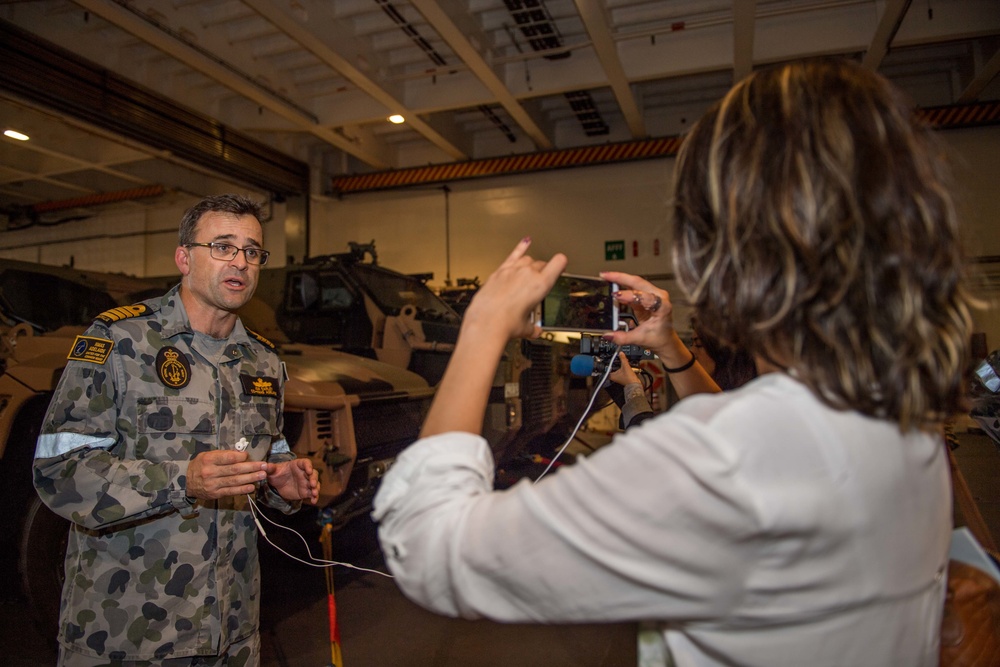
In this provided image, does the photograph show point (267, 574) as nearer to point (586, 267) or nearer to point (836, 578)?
point (836, 578)

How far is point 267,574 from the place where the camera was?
4.20 metres

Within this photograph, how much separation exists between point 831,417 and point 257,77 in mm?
8451

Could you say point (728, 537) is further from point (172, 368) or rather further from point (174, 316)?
point (174, 316)

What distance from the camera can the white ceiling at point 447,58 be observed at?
6.55 meters

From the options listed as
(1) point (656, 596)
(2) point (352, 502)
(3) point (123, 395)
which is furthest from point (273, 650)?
(1) point (656, 596)

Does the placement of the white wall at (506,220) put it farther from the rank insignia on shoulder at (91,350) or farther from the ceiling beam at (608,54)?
the rank insignia on shoulder at (91,350)

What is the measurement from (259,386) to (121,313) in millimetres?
464

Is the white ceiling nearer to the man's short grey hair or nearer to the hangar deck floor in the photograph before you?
the man's short grey hair

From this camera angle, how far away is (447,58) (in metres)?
8.16

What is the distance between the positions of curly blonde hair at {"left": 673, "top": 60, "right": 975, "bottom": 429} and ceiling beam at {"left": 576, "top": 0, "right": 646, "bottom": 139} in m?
Answer: 6.06

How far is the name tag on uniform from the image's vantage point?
6.75 ft

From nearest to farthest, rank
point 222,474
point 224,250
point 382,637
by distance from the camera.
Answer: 1. point 222,474
2. point 224,250
3. point 382,637

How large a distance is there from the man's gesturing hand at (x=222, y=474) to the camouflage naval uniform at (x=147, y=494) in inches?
3.4

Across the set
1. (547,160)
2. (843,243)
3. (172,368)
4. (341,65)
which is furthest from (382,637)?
(547,160)
